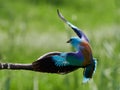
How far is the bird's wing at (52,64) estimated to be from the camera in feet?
3.27

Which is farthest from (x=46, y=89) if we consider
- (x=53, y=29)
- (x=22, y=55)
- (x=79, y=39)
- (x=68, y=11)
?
(x=68, y=11)

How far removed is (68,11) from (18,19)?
272 cm

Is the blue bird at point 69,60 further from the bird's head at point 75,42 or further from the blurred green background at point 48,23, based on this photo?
the blurred green background at point 48,23

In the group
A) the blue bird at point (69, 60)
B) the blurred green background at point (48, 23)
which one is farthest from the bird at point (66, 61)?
the blurred green background at point (48, 23)

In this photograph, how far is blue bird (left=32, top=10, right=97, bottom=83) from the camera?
99 cm

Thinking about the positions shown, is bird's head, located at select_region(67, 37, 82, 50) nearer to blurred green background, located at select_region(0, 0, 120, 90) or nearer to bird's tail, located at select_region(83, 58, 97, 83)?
bird's tail, located at select_region(83, 58, 97, 83)

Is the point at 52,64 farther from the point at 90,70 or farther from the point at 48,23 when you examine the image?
the point at 48,23

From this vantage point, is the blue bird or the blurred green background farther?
the blurred green background

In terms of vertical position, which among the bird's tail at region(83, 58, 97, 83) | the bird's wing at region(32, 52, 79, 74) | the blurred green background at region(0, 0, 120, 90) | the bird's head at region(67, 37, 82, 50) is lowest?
the blurred green background at region(0, 0, 120, 90)

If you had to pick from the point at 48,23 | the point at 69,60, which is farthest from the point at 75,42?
the point at 48,23

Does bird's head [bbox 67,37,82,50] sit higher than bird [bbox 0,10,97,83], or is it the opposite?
bird's head [bbox 67,37,82,50]

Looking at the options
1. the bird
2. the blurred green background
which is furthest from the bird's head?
the blurred green background

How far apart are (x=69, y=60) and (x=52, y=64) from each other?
0.10ft

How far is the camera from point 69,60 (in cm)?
100
